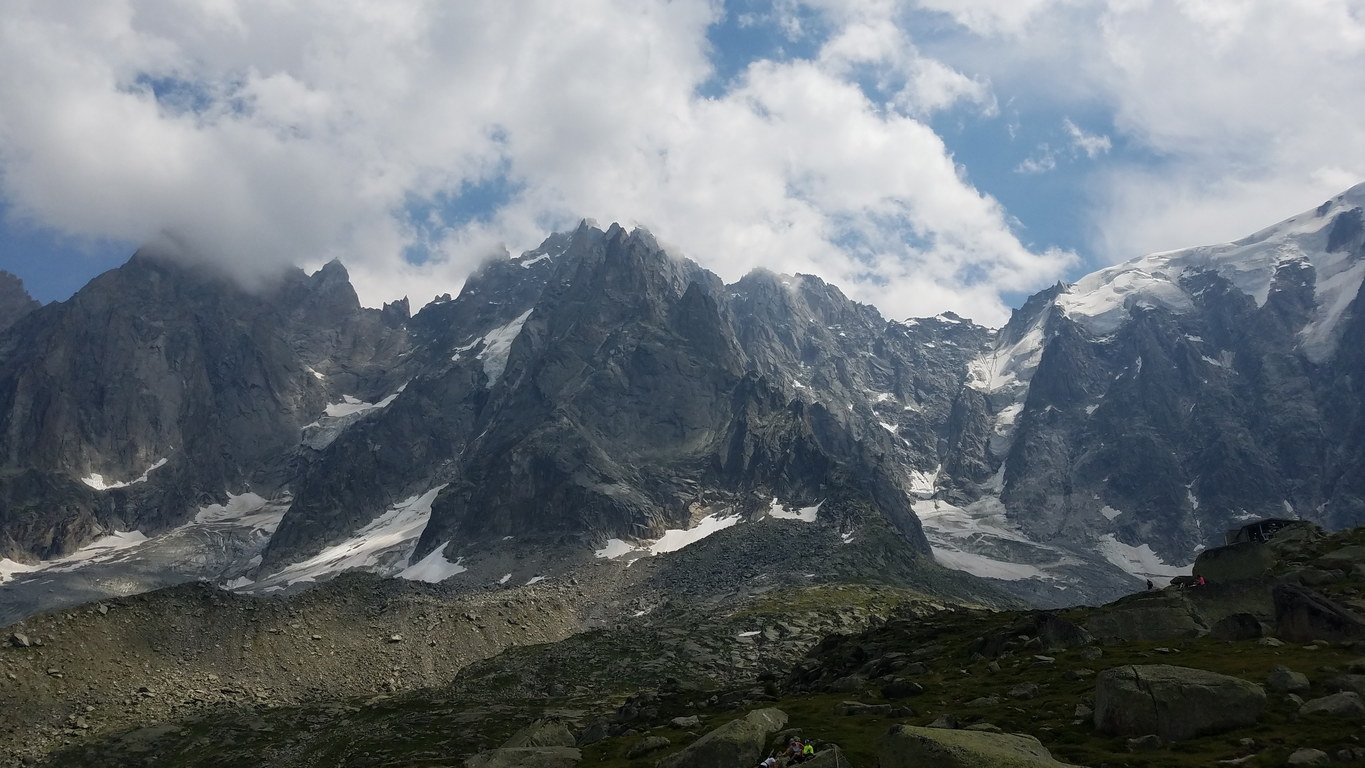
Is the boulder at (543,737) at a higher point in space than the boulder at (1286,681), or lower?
lower

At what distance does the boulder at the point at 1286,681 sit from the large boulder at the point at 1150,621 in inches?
676

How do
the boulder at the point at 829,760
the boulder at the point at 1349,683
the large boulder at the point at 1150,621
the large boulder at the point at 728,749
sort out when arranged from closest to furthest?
the boulder at the point at 1349,683, the boulder at the point at 829,760, the large boulder at the point at 728,749, the large boulder at the point at 1150,621

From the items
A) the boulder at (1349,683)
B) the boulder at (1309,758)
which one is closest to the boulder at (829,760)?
the boulder at (1309,758)

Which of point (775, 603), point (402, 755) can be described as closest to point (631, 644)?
point (775, 603)

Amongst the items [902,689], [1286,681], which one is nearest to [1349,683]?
[1286,681]

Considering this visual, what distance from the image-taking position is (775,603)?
601 feet

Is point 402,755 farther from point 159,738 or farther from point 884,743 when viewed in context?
point 884,743

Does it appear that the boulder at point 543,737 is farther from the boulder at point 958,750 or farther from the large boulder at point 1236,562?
the large boulder at point 1236,562

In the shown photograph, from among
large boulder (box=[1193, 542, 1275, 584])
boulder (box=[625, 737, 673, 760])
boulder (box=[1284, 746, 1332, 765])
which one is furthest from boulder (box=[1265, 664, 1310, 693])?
large boulder (box=[1193, 542, 1275, 584])

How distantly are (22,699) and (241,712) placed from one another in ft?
71.4

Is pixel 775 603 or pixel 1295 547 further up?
pixel 1295 547

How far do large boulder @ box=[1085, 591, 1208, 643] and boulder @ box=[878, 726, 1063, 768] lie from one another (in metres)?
27.4

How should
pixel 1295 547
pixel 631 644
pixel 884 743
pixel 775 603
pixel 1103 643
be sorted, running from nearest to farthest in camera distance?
1. pixel 884 743
2. pixel 1103 643
3. pixel 1295 547
4. pixel 631 644
5. pixel 775 603

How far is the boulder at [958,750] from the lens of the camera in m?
30.4
